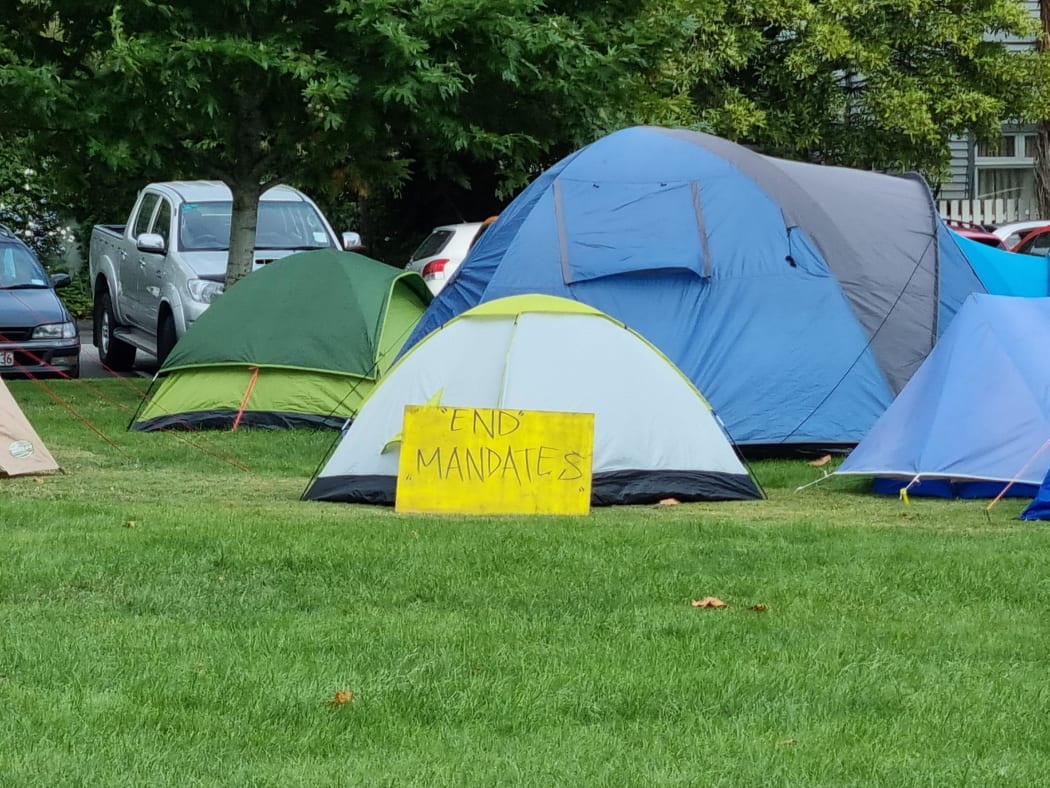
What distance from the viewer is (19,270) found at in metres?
18.2

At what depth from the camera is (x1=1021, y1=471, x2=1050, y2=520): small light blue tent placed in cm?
900

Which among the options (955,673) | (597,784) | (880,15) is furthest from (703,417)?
(880,15)

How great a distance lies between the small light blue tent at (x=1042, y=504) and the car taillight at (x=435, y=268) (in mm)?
Answer: 11806

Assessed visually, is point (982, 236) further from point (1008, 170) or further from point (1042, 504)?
point (1008, 170)

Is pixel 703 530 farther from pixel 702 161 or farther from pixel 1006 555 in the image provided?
pixel 702 161

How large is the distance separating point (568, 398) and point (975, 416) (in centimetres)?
231

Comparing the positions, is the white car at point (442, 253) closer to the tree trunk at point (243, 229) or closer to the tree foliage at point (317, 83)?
the tree foliage at point (317, 83)

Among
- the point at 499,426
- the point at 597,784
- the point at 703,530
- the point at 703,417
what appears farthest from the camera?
the point at 703,417

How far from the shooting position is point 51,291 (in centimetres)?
1806

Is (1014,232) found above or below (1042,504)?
below

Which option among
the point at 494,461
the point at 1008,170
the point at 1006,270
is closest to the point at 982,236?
the point at 1006,270

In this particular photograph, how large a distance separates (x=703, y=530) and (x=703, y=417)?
192 cm

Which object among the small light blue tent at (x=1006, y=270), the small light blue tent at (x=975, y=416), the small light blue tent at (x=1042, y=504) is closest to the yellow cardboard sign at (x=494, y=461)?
the small light blue tent at (x=975, y=416)

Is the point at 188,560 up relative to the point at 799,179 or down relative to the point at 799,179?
down
